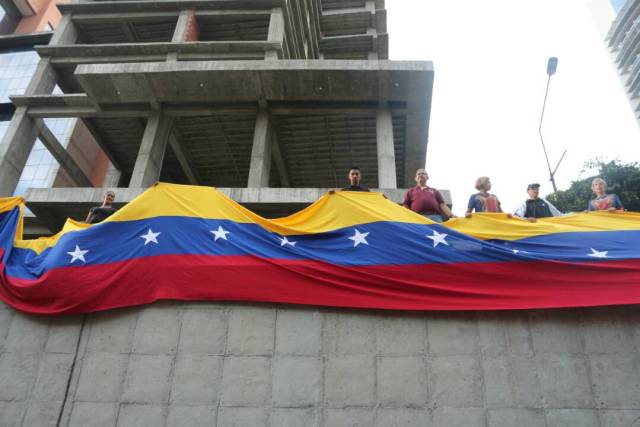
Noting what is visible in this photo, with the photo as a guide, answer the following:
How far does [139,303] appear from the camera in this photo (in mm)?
5281

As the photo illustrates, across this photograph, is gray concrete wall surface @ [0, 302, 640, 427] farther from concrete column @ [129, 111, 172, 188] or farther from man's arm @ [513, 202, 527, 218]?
concrete column @ [129, 111, 172, 188]

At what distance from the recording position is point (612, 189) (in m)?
17.1

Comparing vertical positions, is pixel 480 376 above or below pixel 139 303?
below

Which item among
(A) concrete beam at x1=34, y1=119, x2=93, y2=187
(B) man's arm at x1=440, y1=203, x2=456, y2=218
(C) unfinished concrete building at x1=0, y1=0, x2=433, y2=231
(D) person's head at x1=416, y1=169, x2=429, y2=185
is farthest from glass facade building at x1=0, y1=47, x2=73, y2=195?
(B) man's arm at x1=440, y1=203, x2=456, y2=218

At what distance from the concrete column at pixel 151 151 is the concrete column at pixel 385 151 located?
8.23 m

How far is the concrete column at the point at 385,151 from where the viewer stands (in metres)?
13.1

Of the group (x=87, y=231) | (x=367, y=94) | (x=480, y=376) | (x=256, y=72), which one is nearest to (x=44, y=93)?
(x=256, y=72)

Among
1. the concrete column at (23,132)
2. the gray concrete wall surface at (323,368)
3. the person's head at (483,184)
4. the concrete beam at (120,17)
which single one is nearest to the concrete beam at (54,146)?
the concrete column at (23,132)

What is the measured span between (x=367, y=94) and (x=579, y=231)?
10135mm

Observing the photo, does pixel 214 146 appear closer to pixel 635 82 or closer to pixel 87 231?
pixel 87 231

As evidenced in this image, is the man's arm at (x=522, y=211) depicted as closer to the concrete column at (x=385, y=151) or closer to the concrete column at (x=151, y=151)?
the concrete column at (x=385, y=151)

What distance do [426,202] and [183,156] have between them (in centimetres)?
1481

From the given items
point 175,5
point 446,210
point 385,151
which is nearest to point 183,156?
point 175,5

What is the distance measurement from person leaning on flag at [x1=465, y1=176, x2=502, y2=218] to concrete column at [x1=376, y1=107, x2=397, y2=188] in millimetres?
5898
